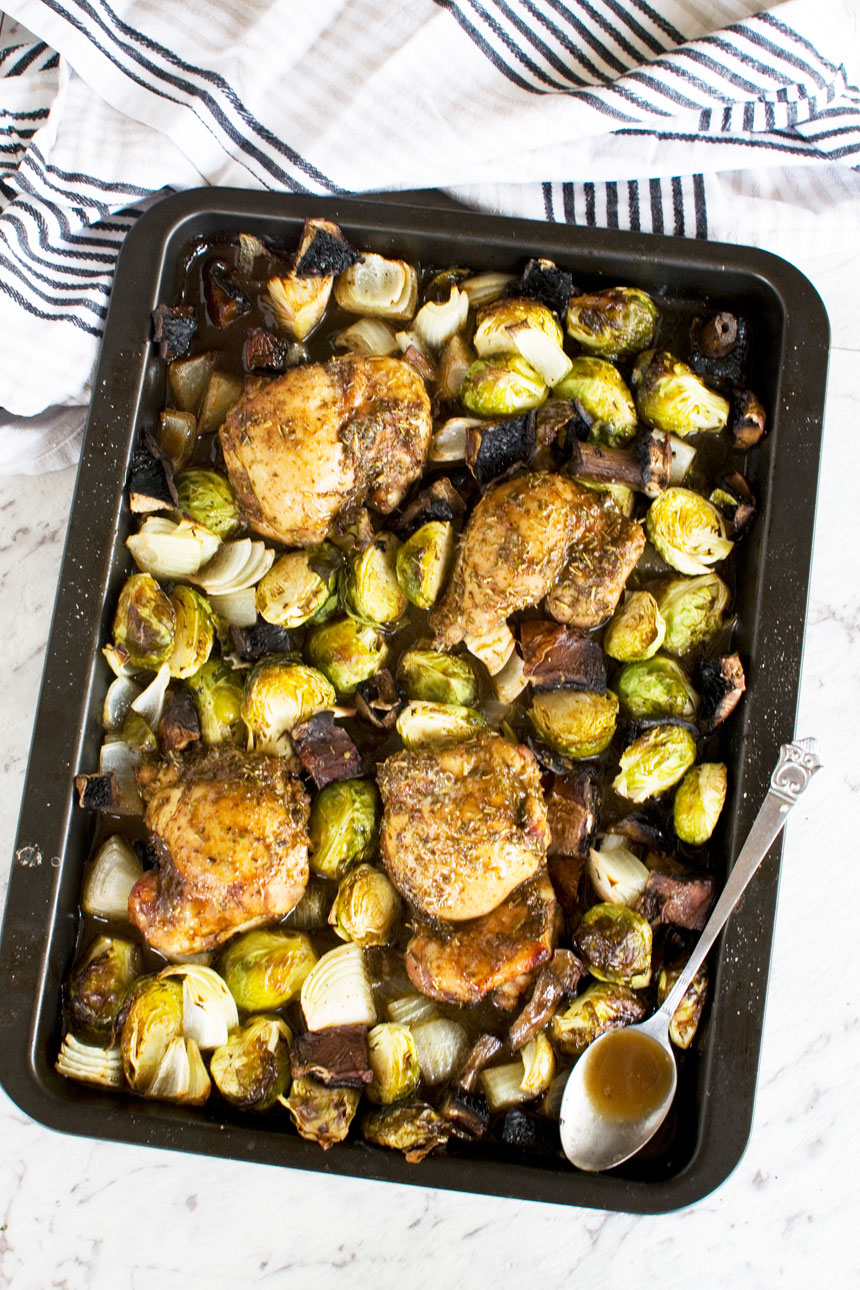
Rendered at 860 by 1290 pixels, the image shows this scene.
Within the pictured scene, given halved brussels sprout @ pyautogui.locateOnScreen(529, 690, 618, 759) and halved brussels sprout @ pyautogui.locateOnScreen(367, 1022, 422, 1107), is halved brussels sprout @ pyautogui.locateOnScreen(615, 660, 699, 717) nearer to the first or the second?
halved brussels sprout @ pyautogui.locateOnScreen(529, 690, 618, 759)

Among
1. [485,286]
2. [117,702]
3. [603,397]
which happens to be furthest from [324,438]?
[117,702]

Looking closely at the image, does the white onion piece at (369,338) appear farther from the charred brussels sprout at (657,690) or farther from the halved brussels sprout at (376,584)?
the charred brussels sprout at (657,690)

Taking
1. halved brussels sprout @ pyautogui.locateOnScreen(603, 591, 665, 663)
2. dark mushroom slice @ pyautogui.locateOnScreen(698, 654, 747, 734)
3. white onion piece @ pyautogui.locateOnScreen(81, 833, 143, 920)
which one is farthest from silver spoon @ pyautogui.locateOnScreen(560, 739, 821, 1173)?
white onion piece @ pyautogui.locateOnScreen(81, 833, 143, 920)

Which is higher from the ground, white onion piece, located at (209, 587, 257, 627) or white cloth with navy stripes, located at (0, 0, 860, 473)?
white cloth with navy stripes, located at (0, 0, 860, 473)

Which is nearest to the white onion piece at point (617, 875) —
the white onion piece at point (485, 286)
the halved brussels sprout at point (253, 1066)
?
the halved brussels sprout at point (253, 1066)

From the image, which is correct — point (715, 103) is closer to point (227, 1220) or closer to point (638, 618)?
point (638, 618)
